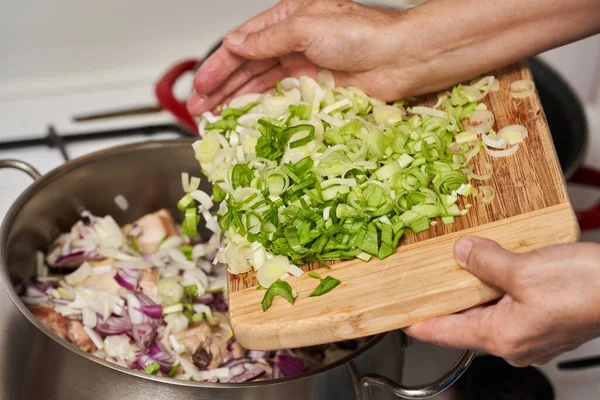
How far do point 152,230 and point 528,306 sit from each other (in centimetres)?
81

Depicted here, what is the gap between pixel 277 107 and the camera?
4.25ft

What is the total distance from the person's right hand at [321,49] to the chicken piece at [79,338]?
50 centimetres

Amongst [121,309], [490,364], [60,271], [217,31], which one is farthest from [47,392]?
[217,31]

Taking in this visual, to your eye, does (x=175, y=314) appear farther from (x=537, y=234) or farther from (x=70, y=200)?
(x=537, y=234)

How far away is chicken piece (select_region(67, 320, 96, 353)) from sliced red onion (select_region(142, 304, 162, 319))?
0.11 metres

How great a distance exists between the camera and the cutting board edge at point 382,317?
0.96 metres

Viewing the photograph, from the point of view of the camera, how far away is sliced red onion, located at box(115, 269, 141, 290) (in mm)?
1335

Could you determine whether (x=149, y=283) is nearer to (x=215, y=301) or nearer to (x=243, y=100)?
(x=215, y=301)

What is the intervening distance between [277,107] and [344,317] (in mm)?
480

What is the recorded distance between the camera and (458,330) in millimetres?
972

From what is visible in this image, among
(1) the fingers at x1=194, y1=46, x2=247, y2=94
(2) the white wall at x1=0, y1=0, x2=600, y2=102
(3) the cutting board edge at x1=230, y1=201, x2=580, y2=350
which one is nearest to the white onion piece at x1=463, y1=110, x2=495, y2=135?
(3) the cutting board edge at x1=230, y1=201, x2=580, y2=350

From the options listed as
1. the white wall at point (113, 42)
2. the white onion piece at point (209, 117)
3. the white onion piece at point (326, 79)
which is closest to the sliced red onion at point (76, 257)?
the white onion piece at point (209, 117)

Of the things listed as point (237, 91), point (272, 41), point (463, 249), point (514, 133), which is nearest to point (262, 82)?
point (237, 91)

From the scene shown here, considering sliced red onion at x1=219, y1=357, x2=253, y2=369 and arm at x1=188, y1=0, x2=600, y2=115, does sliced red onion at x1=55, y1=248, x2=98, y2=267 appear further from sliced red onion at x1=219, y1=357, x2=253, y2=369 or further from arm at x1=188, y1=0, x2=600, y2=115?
arm at x1=188, y1=0, x2=600, y2=115
